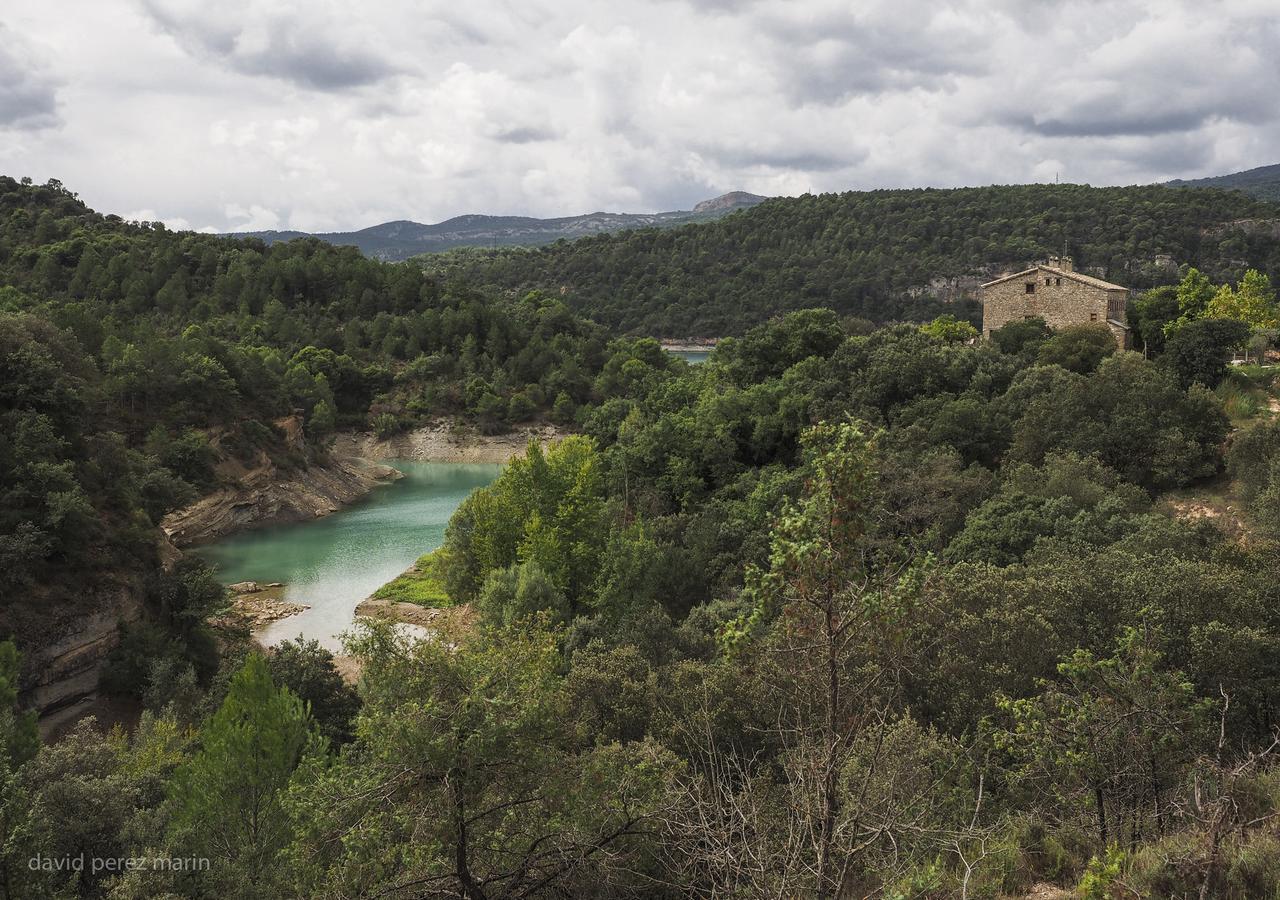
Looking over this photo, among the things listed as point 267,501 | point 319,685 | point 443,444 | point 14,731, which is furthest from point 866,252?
point 14,731

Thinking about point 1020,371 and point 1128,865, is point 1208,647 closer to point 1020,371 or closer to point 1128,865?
point 1128,865

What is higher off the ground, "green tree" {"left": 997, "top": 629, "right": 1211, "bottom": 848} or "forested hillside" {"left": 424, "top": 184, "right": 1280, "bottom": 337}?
"forested hillside" {"left": 424, "top": 184, "right": 1280, "bottom": 337}

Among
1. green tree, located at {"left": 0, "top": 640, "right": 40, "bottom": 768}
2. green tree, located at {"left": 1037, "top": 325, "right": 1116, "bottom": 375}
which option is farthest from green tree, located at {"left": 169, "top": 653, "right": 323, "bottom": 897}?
green tree, located at {"left": 1037, "top": 325, "right": 1116, "bottom": 375}

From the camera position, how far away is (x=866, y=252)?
106188 millimetres

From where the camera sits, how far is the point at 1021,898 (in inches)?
278

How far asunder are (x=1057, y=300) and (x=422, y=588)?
87.8 feet

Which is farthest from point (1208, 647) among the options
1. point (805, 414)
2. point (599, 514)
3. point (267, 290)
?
point (267, 290)

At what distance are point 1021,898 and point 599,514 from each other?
2112 centimetres

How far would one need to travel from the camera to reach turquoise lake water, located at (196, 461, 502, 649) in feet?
99.3

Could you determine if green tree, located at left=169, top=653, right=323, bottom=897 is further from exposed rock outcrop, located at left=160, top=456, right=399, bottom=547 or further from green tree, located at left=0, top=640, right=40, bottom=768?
exposed rock outcrop, located at left=160, top=456, right=399, bottom=547

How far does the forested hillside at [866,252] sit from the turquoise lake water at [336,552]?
6164 centimetres

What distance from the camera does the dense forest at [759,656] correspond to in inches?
259

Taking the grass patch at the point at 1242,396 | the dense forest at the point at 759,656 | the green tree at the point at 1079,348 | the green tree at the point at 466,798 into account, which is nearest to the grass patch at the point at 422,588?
the dense forest at the point at 759,656

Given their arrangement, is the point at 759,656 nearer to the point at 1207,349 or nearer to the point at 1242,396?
the point at 1242,396
